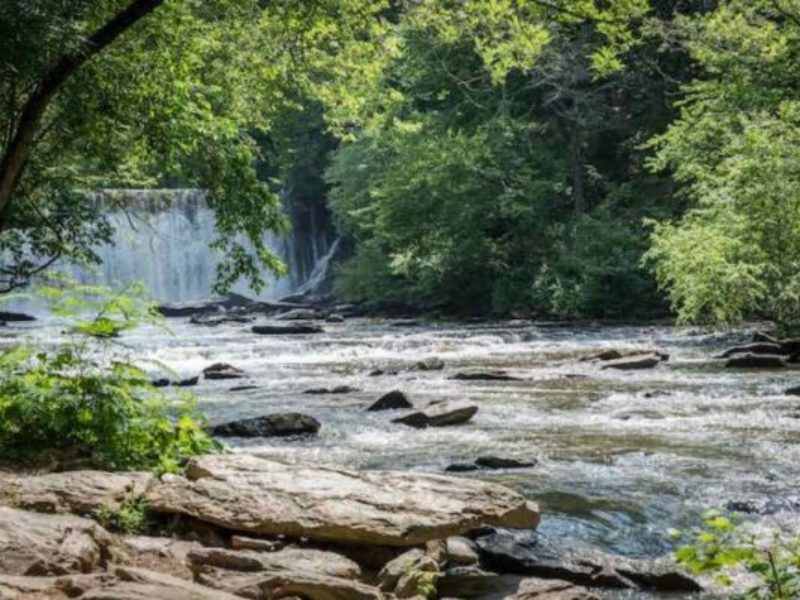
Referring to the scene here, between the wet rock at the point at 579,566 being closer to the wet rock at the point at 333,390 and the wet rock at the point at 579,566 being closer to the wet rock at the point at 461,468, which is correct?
the wet rock at the point at 461,468

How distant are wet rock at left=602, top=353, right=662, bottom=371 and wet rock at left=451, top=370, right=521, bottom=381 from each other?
6.92ft

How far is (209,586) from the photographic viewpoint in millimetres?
4754

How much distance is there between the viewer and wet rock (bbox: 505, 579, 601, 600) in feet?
17.3

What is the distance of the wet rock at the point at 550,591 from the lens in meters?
5.27

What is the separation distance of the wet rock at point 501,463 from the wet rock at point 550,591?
3.32m

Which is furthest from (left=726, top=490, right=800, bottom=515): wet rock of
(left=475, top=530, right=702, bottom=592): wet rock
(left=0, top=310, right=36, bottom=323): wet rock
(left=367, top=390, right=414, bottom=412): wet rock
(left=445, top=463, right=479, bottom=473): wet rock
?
(left=0, top=310, right=36, bottom=323): wet rock

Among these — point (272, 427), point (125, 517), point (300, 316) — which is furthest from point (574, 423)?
point (300, 316)

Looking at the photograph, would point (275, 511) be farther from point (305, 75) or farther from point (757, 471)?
point (305, 75)

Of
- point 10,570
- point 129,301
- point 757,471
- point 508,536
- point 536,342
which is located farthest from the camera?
point 536,342

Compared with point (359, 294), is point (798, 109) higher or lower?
higher

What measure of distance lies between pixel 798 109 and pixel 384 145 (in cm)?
1944

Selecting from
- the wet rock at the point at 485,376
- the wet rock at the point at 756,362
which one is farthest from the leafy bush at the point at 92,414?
the wet rock at the point at 756,362

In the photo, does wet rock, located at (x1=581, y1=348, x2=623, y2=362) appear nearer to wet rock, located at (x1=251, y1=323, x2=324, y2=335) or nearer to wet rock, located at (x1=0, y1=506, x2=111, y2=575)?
wet rock, located at (x1=251, y1=323, x2=324, y2=335)

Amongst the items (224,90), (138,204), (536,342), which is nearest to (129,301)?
(224,90)
